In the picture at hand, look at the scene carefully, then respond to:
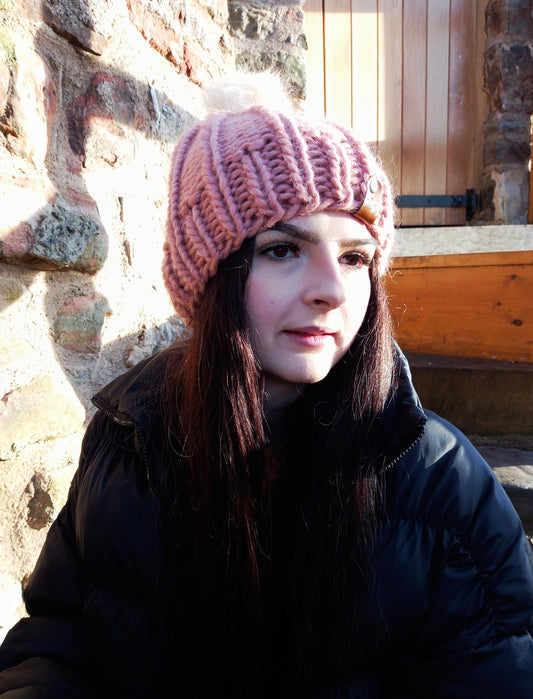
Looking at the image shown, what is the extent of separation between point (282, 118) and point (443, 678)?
113 centimetres

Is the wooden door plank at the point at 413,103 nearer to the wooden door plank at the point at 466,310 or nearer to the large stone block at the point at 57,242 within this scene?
the wooden door plank at the point at 466,310

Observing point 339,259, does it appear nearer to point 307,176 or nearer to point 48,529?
point 307,176

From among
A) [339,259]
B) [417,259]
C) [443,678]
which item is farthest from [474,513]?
[417,259]

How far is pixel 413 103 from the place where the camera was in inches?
106

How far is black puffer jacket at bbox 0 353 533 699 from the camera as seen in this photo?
0.94m

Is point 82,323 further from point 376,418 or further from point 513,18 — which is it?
point 513,18

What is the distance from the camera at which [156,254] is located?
1.57 meters

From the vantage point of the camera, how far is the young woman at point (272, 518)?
0.96m

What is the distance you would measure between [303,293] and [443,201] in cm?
214

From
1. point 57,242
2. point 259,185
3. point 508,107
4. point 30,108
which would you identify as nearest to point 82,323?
point 57,242

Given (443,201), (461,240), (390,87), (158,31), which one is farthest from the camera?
(443,201)

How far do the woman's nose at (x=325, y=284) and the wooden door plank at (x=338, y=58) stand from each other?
6.12 feet

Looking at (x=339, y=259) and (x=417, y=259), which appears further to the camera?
(x=417, y=259)

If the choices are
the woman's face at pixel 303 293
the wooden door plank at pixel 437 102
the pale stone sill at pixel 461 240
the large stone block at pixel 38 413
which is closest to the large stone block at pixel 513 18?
the wooden door plank at pixel 437 102
